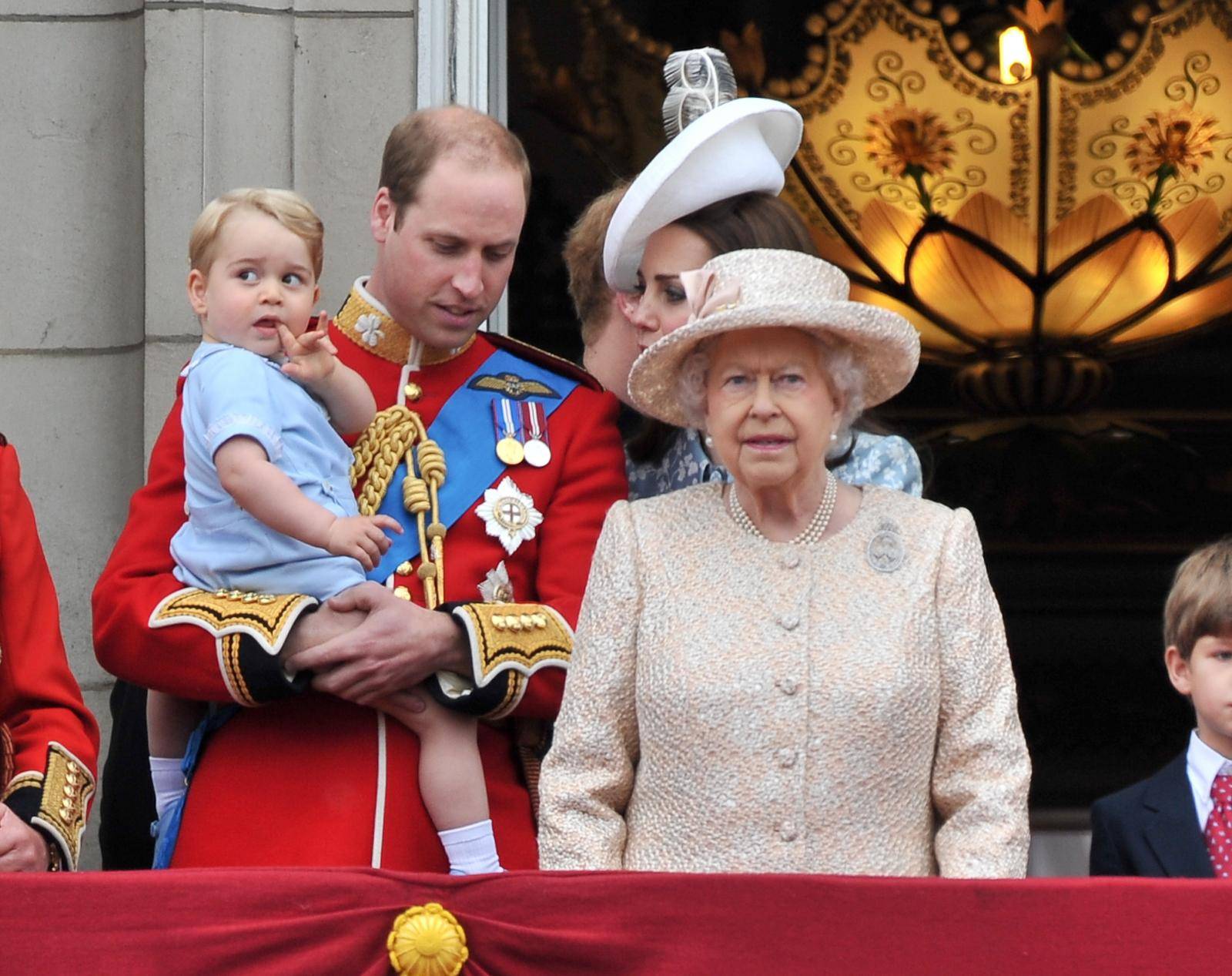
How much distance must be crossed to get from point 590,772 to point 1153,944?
0.68m

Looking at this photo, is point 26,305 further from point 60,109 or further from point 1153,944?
point 1153,944

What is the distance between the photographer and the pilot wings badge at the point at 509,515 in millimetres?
3469

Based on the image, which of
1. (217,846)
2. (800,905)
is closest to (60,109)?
(217,846)

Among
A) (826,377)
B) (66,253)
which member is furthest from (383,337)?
(66,253)

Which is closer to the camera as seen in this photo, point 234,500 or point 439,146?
point 234,500

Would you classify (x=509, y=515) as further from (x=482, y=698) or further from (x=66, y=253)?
(x=66, y=253)

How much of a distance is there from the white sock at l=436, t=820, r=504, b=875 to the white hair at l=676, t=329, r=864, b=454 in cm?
64

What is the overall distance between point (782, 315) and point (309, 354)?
0.79 meters

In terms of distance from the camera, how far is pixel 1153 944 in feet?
9.01

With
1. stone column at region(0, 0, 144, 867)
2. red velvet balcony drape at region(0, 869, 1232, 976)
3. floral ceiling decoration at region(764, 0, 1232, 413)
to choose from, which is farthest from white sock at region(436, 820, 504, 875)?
floral ceiling decoration at region(764, 0, 1232, 413)

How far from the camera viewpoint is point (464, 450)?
3545mm

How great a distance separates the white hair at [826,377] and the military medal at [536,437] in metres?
0.46

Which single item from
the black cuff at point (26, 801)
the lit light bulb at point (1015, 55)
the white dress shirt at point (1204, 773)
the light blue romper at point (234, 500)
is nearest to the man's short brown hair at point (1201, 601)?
the white dress shirt at point (1204, 773)

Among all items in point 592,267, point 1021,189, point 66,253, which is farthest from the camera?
point 1021,189
